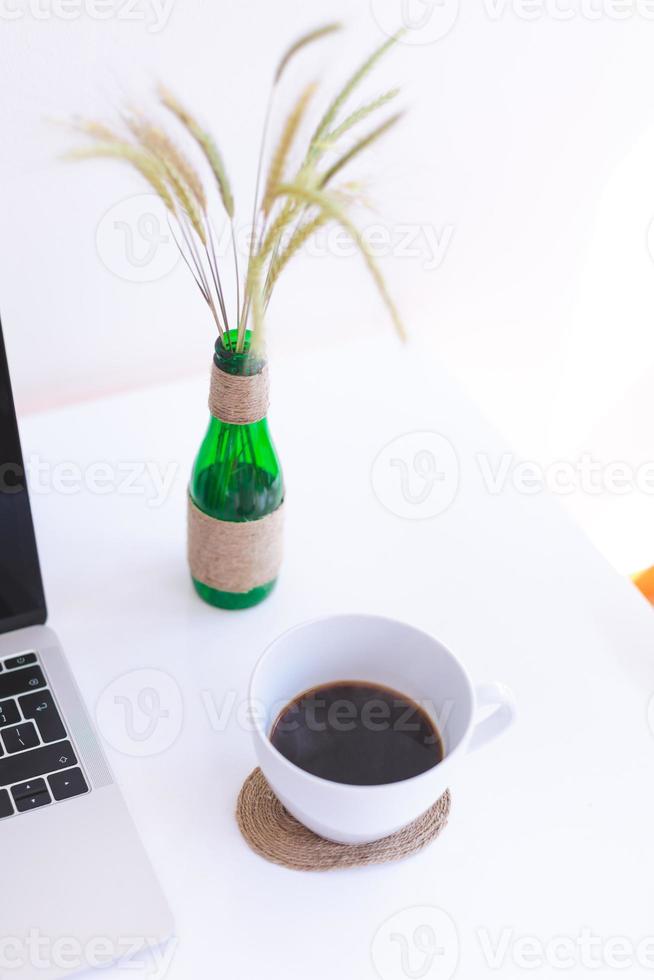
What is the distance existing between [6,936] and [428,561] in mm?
387

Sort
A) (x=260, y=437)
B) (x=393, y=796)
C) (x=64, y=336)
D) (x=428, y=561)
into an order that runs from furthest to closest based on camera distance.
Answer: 1. (x=64, y=336)
2. (x=428, y=561)
3. (x=260, y=437)
4. (x=393, y=796)

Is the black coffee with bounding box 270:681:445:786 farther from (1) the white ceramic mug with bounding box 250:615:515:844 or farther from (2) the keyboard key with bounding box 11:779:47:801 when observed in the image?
(2) the keyboard key with bounding box 11:779:47:801

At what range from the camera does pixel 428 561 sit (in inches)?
30.0

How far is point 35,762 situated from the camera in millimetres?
592

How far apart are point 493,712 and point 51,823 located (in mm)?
263

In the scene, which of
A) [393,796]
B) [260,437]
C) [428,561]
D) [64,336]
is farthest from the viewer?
[64,336]

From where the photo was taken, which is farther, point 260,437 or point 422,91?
point 422,91

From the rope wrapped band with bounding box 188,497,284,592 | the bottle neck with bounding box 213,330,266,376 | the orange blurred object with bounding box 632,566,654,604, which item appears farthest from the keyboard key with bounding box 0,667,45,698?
the orange blurred object with bounding box 632,566,654,604

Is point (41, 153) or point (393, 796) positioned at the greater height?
point (41, 153)

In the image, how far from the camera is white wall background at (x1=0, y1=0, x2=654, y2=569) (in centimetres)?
74

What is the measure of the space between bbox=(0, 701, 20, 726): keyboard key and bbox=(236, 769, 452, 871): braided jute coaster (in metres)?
0.15

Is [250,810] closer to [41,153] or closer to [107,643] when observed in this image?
[107,643]

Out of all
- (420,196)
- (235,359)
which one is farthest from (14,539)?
(420,196)

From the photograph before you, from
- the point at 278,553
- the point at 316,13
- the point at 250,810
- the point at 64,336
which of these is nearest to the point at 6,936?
the point at 250,810
